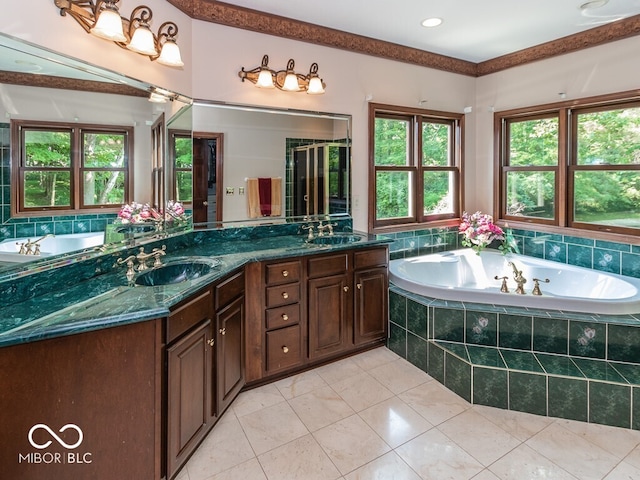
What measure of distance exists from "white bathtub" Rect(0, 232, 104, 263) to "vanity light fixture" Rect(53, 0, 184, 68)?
1.04m

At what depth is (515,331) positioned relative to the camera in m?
2.46

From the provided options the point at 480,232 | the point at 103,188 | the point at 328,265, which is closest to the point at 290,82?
the point at 328,265

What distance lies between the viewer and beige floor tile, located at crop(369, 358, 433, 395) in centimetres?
251

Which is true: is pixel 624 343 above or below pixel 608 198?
below

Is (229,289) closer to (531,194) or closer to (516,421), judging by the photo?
(516,421)

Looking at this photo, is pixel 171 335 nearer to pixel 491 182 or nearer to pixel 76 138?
pixel 76 138

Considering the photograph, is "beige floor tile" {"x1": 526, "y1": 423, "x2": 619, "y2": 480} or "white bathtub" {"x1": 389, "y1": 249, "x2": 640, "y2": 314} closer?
"beige floor tile" {"x1": 526, "y1": 423, "x2": 619, "y2": 480}

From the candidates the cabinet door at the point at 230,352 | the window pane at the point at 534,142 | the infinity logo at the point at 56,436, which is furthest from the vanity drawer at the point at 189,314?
the window pane at the point at 534,142

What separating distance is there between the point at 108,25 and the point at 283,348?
2081 millimetres

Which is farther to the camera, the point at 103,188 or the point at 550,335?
the point at 550,335

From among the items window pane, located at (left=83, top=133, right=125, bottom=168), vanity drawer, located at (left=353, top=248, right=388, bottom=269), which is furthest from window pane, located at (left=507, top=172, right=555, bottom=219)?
window pane, located at (left=83, top=133, right=125, bottom=168)

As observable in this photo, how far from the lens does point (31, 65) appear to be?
66.2 inches

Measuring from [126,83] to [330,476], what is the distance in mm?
2350

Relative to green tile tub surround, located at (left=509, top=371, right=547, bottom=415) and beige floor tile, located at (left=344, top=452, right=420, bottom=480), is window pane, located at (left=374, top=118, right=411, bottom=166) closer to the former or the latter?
green tile tub surround, located at (left=509, top=371, right=547, bottom=415)
